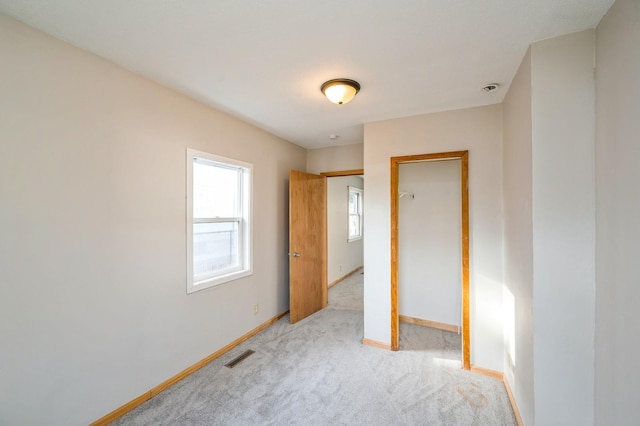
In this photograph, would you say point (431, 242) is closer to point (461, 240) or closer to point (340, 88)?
point (461, 240)

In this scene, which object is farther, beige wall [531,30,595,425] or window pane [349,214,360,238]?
window pane [349,214,360,238]

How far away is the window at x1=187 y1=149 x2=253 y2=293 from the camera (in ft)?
8.44

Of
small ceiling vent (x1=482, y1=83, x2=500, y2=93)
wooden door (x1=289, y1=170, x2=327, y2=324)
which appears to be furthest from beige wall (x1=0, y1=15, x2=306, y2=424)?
small ceiling vent (x1=482, y1=83, x2=500, y2=93)

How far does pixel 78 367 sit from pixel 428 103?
11.1 feet

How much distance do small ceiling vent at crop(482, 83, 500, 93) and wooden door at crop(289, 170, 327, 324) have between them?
228cm

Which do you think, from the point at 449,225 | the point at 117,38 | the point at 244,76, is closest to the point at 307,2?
the point at 244,76

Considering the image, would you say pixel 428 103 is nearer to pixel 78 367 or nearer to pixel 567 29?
pixel 567 29

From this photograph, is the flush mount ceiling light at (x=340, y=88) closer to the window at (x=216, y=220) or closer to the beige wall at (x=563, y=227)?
the beige wall at (x=563, y=227)

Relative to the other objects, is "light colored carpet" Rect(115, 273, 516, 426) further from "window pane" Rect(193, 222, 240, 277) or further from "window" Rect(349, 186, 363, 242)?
"window" Rect(349, 186, 363, 242)

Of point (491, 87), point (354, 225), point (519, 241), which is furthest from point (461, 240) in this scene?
point (354, 225)

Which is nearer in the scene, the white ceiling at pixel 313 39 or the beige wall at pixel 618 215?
the beige wall at pixel 618 215

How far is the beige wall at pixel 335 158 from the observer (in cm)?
394

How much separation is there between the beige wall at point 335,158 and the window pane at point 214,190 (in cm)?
142

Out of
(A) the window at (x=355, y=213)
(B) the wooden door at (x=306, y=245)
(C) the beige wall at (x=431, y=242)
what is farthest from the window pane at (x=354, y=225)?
(C) the beige wall at (x=431, y=242)
